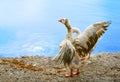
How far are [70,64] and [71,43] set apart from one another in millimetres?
350

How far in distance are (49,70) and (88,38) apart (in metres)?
0.89

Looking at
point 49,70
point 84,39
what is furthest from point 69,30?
point 49,70

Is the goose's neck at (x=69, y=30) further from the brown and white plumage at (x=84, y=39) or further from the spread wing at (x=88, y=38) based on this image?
the spread wing at (x=88, y=38)

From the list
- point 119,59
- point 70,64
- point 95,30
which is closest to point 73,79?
point 70,64

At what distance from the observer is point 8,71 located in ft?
24.5

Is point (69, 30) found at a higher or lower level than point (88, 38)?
higher

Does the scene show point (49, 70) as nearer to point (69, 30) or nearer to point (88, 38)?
point (69, 30)

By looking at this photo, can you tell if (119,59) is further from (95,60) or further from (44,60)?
(44,60)

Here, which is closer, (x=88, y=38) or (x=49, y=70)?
(x=88, y=38)

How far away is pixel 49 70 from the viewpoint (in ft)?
25.8

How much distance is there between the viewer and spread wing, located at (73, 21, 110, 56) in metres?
7.64

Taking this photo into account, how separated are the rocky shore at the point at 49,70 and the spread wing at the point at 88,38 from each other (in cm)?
39

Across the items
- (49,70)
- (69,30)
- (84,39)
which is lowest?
(49,70)

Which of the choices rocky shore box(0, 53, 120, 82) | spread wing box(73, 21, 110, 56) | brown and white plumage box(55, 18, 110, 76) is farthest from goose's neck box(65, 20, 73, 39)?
rocky shore box(0, 53, 120, 82)
